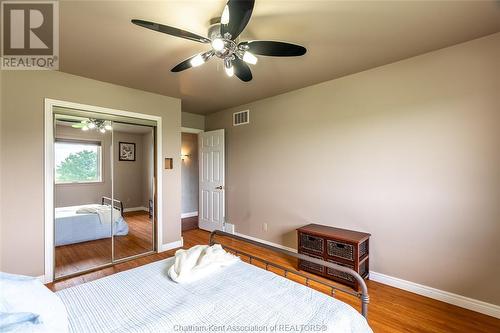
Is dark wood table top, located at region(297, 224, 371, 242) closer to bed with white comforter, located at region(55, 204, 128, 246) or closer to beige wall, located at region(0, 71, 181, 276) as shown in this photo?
bed with white comforter, located at region(55, 204, 128, 246)

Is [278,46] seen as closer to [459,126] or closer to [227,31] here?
[227,31]

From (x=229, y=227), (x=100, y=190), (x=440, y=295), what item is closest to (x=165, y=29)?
(x=100, y=190)

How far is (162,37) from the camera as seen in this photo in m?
2.11

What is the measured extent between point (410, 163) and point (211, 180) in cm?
345

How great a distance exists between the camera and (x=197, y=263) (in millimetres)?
1843

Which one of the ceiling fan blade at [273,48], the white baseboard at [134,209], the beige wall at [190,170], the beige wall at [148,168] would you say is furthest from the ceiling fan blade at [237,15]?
the beige wall at [190,170]

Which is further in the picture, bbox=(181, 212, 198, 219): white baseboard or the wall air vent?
bbox=(181, 212, 198, 219): white baseboard

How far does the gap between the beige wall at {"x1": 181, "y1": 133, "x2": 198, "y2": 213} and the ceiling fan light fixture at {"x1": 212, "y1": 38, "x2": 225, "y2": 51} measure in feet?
16.1

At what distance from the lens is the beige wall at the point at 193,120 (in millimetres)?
4879

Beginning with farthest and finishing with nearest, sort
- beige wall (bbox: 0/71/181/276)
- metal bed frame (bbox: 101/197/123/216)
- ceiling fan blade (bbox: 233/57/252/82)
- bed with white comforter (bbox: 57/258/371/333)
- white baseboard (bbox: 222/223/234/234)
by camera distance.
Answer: white baseboard (bbox: 222/223/234/234), metal bed frame (bbox: 101/197/123/216), beige wall (bbox: 0/71/181/276), ceiling fan blade (bbox: 233/57/252/82), bed with white comforter (bbox: 57/258/371/333)

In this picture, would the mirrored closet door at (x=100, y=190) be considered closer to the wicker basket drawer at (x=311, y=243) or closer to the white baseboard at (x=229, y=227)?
the white baseboard at (x=229, y=227)

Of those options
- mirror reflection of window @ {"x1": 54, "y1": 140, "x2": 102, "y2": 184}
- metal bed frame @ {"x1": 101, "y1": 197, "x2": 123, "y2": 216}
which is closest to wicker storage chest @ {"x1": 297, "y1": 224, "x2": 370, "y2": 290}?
metal bed frame @ {"x1": 101, "y1": 197, "x2": 123, "y2": 216}

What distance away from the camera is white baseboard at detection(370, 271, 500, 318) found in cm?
213

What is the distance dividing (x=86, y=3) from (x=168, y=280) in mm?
2081
